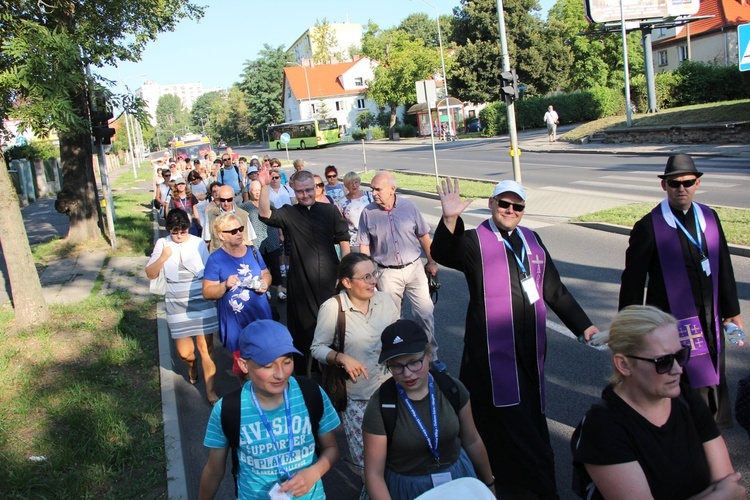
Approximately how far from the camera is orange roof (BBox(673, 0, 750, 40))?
4919 centimetres

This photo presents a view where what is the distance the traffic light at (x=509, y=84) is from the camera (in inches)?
612

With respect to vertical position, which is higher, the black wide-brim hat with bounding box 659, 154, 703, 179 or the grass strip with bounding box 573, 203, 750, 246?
the black wide-brim hat with bounding box 659, 154, 703, 179

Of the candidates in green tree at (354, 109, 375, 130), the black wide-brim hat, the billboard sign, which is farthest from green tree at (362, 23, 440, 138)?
the black wide-brim hat

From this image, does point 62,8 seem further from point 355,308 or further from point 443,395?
point 443,395

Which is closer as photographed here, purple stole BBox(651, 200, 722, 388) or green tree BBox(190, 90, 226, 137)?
purple stole BBox(651, 200, 722, 388)

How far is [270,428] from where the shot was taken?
2957 millimetres

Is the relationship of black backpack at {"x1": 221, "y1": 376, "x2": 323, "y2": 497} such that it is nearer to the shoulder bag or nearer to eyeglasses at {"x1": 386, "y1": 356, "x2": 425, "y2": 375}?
eyeglasses at {"x1": 386, "y1": 356, "x2": 425, "y2": 375}

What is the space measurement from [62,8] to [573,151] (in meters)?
23.2

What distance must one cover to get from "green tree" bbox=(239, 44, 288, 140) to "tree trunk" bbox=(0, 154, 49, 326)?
9368 cm

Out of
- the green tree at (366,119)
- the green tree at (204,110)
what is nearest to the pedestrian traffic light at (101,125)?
the green tree at (366,119)

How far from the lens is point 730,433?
15.0ft

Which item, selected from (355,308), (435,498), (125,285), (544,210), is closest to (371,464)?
(435,498)

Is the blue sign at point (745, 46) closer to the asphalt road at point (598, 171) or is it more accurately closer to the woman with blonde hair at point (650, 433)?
the asphalt road at point (598, 171)

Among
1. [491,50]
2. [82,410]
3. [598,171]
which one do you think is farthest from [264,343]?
[491,50]
